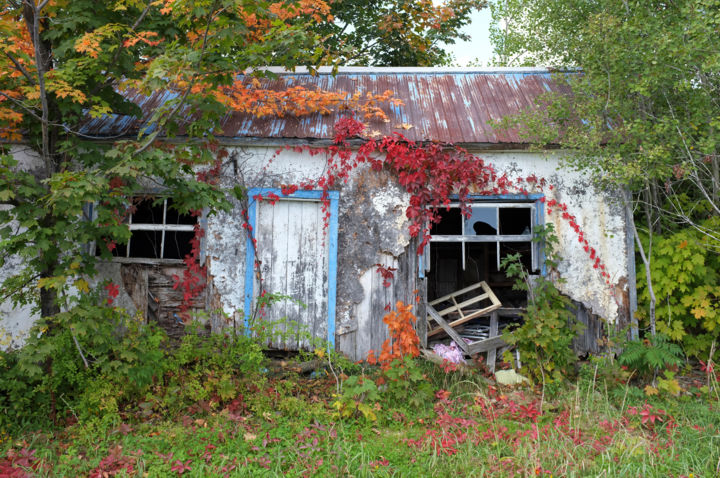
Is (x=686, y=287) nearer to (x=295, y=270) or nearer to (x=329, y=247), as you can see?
(x=329, y=247)

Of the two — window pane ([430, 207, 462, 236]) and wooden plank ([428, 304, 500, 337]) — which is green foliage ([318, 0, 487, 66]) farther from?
wooden plank ([428, 304, 500, 337])

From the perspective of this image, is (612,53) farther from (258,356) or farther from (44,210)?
(44,210)

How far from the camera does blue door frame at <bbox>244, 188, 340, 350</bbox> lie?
6215 mm

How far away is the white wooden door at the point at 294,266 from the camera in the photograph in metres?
6.25

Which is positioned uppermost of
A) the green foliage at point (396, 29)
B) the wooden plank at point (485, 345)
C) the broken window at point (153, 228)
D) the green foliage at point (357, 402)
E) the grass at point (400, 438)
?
the green foliage at point (396, 29)

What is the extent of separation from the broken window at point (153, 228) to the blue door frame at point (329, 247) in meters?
0.87

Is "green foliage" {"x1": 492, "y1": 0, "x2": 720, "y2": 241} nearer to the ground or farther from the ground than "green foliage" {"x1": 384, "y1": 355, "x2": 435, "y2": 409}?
farther from the ground

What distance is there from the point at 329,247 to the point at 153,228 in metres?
2.40

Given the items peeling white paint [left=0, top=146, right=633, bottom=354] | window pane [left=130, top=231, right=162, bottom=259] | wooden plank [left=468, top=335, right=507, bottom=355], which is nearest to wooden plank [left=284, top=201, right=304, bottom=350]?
peeling white paint [left=0, top=146, right=633, bottom=354]

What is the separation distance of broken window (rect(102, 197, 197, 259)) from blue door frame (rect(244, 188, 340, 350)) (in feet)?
2.84

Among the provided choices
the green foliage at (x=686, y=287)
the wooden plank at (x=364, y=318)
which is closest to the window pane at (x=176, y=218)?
the wooden plank at (x=364, y=318)

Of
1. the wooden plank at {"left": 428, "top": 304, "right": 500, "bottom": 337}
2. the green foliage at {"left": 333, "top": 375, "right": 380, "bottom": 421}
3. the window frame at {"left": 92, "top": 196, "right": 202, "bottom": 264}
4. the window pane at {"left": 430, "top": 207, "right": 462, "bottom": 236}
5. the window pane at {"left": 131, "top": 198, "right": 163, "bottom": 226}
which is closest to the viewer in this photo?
the green foliage at {"left": 333, "top": 375, "right": 380, "bottom": 421}

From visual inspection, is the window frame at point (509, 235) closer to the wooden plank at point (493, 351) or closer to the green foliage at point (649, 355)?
the wooden plank at point (493, 351)

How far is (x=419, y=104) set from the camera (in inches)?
278
